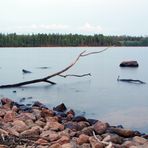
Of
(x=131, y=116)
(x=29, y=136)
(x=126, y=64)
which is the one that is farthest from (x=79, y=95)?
(x=126, y=64)

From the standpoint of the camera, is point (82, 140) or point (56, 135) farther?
point (56, 135)

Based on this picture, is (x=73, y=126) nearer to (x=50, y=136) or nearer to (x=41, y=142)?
(x=50, y=136)

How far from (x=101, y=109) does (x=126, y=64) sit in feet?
85.6

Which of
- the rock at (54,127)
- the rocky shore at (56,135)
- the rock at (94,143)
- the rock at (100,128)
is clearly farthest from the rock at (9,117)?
the rock at (94,143)

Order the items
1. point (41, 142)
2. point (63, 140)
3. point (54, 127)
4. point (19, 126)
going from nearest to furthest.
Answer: point (41, 142)
point (63, 140)
point (19, 126)
point (54, 127)

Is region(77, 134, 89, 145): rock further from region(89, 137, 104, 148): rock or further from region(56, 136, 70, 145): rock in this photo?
region(56, 136, 70, 145): rock

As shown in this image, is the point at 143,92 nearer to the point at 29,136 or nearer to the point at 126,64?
the point at 29,136

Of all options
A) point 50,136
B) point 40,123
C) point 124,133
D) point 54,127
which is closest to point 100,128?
point 124,133

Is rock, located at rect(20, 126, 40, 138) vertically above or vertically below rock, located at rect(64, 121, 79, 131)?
above

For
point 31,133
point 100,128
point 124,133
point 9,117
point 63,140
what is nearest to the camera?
point 63,140

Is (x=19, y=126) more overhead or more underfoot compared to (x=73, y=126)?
more overhead

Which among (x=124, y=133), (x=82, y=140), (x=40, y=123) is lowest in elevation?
(x=124, y=133)

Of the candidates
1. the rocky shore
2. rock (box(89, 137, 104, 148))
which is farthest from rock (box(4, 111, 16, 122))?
rock (box(89, 137, 104, 148))

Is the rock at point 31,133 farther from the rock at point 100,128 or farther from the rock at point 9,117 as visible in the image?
the rock at point 9,117
